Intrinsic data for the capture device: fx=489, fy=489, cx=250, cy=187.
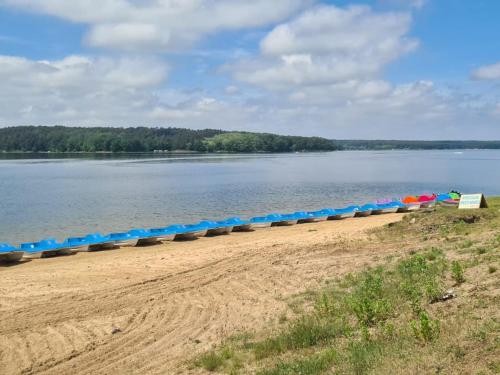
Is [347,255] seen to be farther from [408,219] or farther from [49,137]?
[49,137]

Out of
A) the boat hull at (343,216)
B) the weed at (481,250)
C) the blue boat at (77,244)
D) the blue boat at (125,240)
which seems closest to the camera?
the weed at (481,250)

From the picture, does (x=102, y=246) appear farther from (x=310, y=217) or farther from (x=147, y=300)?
(x=310, y=217)

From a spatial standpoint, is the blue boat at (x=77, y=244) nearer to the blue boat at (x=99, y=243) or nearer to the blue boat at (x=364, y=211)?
the blue boat at (x=99, y=243)

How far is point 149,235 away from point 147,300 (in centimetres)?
1065

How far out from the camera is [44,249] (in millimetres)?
20594

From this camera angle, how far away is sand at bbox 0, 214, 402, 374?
374 inches

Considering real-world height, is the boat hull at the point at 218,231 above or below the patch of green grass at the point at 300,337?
below

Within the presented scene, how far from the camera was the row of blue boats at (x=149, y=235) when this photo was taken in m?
→ 20.5

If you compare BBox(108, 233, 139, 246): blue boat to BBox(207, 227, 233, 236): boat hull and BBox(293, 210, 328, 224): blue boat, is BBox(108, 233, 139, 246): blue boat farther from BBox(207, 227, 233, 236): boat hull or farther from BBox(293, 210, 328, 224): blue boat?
BBox(293, 210, 328, 224): blue boat

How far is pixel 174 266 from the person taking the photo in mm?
17219

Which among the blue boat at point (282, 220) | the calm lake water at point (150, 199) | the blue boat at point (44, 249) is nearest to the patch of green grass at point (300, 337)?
the blue boat at point (44, 249)

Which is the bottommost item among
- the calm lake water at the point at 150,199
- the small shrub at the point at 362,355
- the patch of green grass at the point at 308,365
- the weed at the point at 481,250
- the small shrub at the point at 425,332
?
the calm lake water at the point at 150,199

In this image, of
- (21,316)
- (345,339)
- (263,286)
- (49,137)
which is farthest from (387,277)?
(49,137)

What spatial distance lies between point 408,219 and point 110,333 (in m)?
16.0
